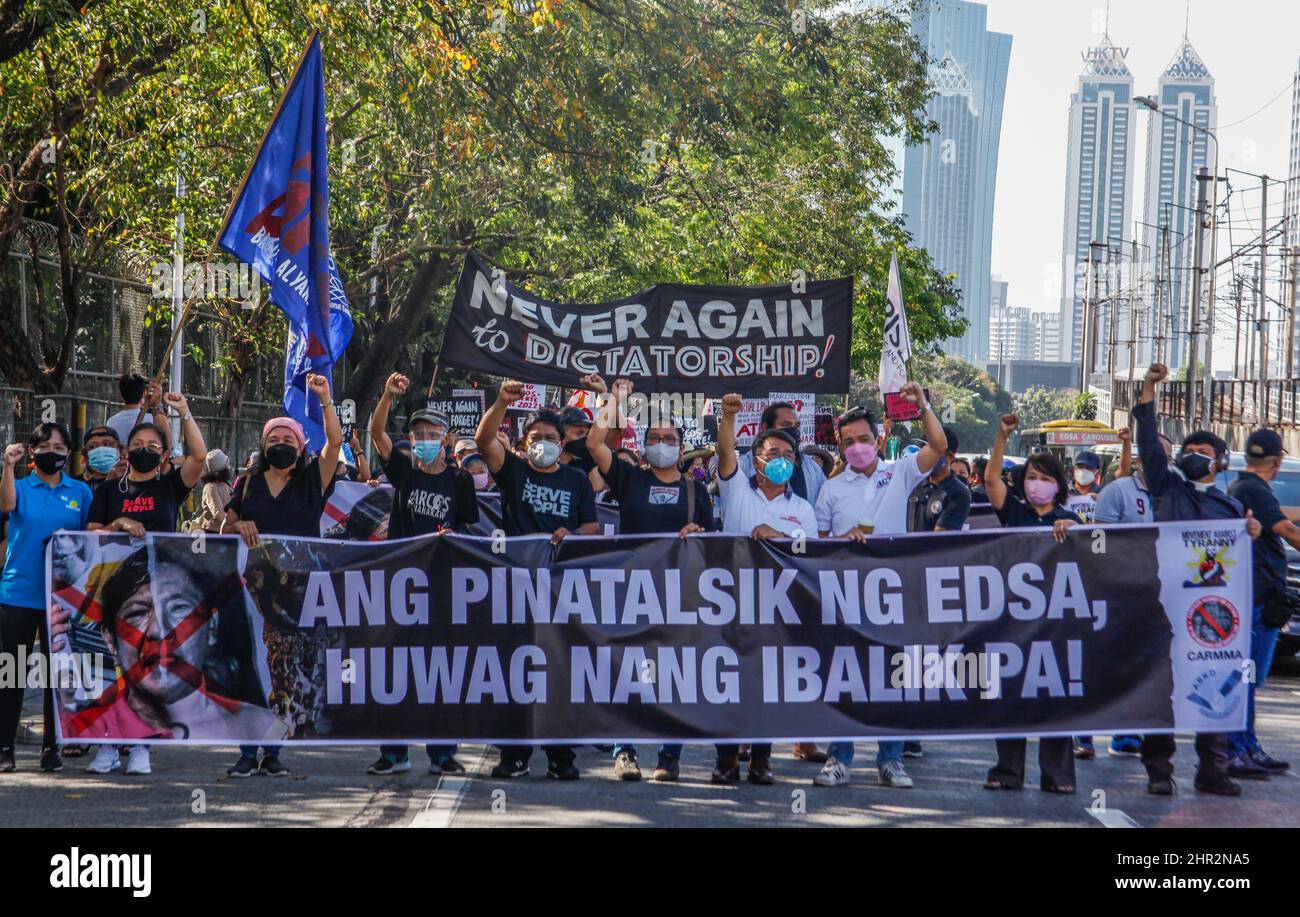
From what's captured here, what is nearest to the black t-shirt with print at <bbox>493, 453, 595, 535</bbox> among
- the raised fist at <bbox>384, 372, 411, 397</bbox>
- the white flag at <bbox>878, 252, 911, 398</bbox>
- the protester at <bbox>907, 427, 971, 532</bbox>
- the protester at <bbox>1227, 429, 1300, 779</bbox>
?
the raised fist at <bbox>384, 372, 411, 397</bbox>

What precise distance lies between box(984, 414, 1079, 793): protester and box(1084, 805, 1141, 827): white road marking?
47 cm

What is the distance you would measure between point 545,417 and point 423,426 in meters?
0.67

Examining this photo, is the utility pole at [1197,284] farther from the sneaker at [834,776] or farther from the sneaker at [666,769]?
the sneaker at [666,769]

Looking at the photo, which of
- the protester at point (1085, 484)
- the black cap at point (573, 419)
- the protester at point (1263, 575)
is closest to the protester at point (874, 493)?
the protester at point (1263, 575)

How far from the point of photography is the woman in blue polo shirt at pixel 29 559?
8.79 m

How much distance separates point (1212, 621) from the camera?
8703 mm

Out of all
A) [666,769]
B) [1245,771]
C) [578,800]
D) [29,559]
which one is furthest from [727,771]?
[29,559]

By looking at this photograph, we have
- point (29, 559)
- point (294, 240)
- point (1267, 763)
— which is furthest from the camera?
point (294, 240)

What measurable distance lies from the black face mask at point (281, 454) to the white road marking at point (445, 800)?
1.84 metres

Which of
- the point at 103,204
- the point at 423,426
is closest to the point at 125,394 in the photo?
the point at 423,426

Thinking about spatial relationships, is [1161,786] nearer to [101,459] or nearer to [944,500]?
[944,500]

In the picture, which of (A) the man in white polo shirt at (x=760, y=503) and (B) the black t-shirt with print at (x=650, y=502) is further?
(B) the black t-shirt with print at (x=650, y=502)

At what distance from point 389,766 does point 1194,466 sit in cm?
467

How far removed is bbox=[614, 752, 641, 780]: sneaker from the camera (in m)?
8.66
